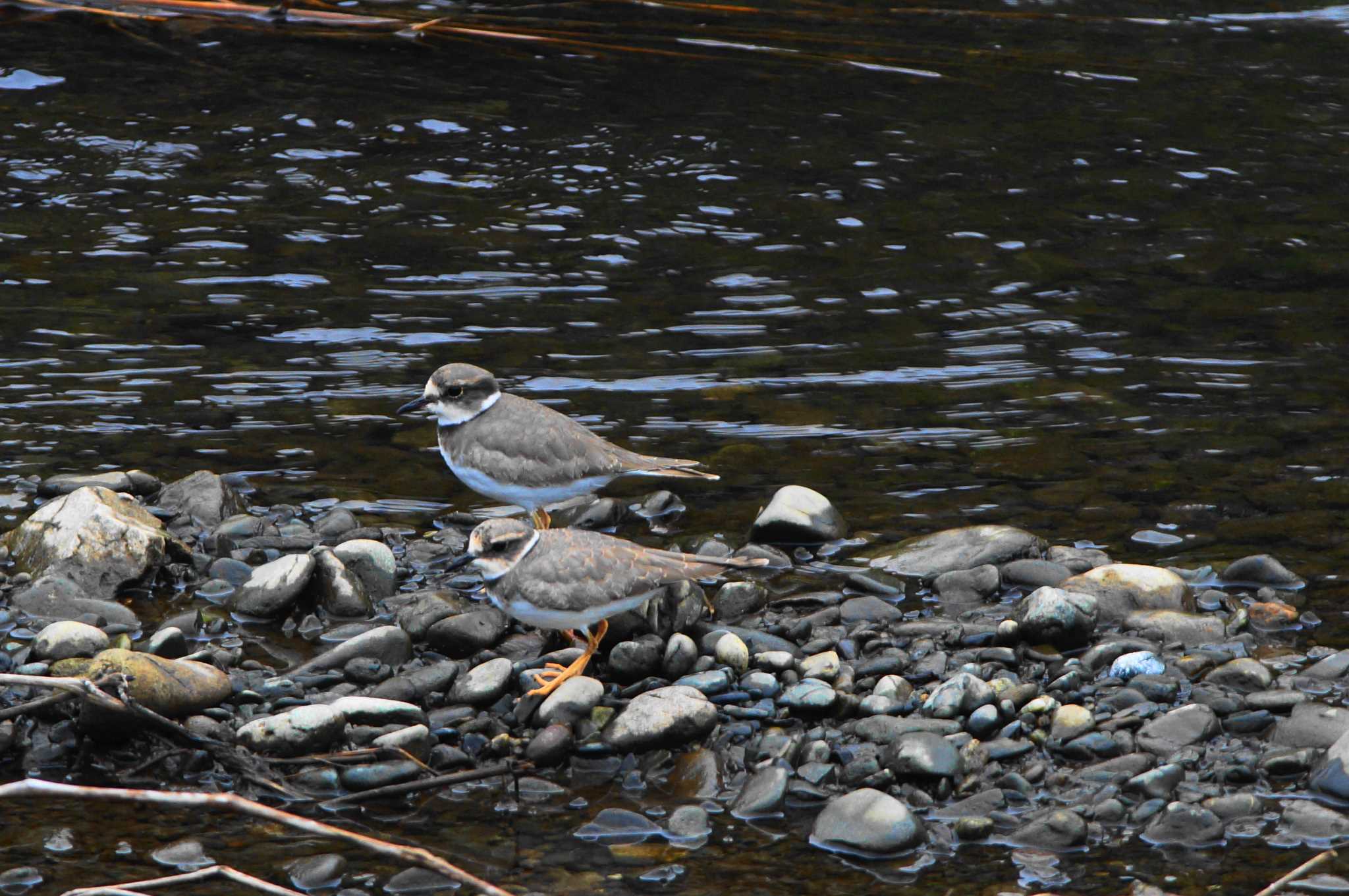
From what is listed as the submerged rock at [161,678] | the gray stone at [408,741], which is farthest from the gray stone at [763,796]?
the submerged rock at [161,678]

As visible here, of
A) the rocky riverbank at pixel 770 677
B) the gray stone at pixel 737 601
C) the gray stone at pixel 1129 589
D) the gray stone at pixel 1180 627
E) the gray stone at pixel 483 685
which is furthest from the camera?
the gray stone at pixel 737 601

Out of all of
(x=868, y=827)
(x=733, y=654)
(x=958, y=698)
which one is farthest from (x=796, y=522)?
(x=868, y=827)

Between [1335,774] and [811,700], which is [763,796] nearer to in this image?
[811,700]

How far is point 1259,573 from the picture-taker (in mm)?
8938

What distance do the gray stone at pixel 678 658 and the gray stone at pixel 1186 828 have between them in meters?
2.02

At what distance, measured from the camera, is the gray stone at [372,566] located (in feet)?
29.1

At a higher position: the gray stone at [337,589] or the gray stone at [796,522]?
the gray stone at [796,522]

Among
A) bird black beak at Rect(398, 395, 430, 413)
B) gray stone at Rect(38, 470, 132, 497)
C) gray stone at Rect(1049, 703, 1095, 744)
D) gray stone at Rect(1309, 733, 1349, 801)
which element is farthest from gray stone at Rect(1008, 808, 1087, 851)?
gray stone at Rect(38, 470, 132, 497)

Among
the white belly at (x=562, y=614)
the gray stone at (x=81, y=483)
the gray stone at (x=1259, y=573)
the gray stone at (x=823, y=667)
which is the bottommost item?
the gray stone at (x=823, y=667)

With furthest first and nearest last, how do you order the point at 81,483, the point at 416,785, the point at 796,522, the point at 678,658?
the point at 81,483, the point at 796,522, the point at 678,658, the point at 416,785

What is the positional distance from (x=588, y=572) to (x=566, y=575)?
→ 112 mm

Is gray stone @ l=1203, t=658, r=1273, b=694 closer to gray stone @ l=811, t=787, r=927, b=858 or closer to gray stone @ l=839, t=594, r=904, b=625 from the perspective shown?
gray stone @ l=839, t=594, r=904, b=625

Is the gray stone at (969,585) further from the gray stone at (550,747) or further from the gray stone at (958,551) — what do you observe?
the gray stone at (550,747)

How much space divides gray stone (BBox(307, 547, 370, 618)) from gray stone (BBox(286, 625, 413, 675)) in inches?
18.7
